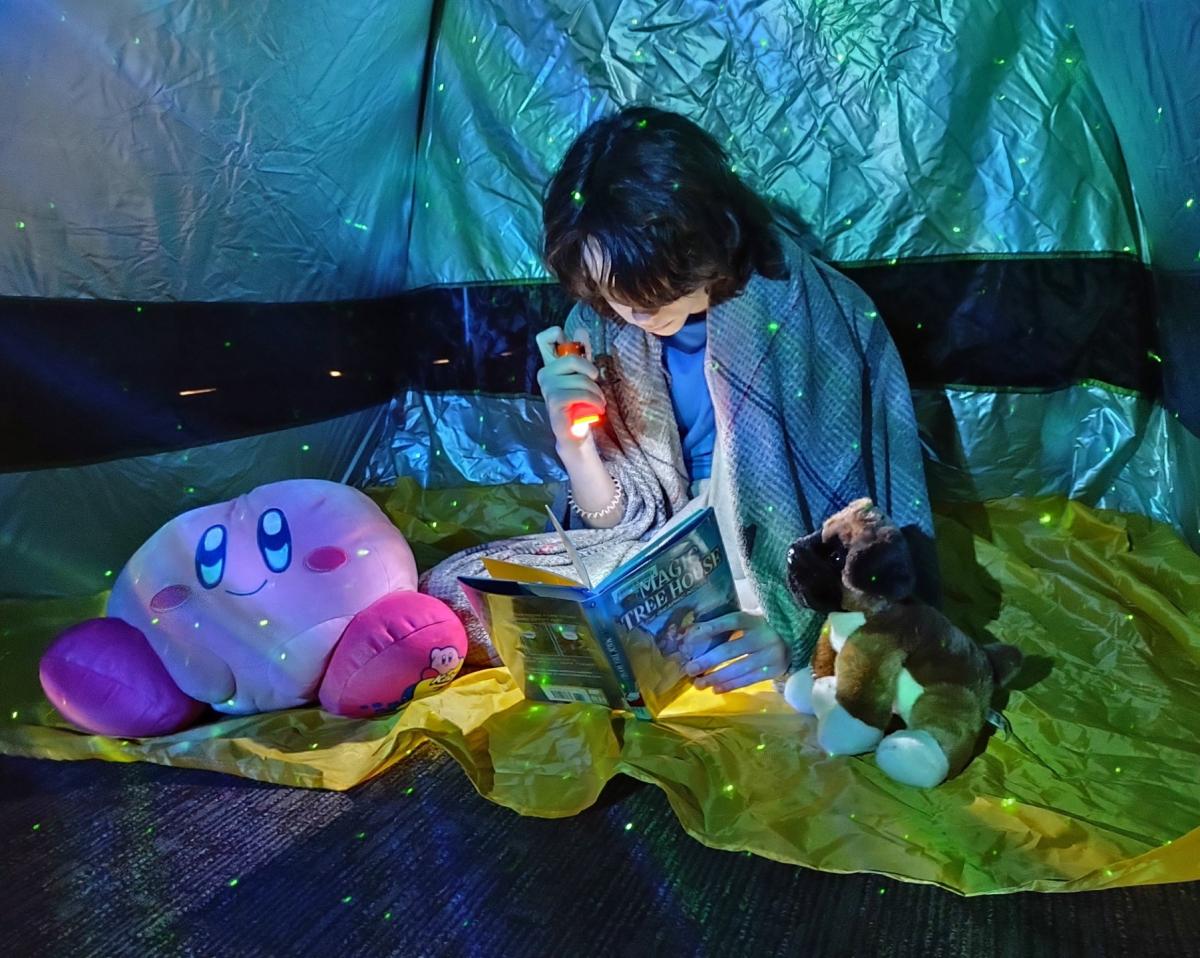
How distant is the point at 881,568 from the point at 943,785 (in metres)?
0.18

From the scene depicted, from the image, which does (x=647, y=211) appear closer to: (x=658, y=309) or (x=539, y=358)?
(x=658, y=309)

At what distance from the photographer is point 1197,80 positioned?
0.84m

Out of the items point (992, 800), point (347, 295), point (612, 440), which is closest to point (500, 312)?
point (347, 295)

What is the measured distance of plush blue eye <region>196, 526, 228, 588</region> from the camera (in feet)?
3.26

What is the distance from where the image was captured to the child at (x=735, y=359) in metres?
0.89

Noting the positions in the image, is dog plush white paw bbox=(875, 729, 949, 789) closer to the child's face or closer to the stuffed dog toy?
the stuffed dog toy

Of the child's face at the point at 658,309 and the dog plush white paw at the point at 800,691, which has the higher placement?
the child's face at the point at 658,309

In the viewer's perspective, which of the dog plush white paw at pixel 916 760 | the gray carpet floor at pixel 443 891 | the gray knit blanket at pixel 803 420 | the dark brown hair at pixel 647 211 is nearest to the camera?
the gray carpet floor at pixel 443 891

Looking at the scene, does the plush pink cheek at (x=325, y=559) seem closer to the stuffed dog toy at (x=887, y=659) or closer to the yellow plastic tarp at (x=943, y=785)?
the yellow plastic tarp at (x=943, y=785)

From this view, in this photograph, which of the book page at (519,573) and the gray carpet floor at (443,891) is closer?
the gray carpet floor at (443,891)

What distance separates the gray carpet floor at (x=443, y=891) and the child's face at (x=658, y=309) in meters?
0.44

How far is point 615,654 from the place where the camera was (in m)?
0.86

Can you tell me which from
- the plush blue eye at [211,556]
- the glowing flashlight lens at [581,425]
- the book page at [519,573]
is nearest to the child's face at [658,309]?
the glowing flashlight lens at [581,425]

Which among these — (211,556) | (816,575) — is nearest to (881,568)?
(816,575)
